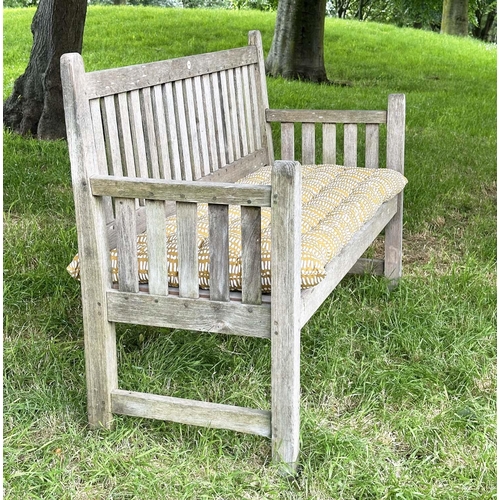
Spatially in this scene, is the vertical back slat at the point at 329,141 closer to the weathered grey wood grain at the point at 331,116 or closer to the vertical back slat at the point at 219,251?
the weathered grey wood grain at the point at 331,116

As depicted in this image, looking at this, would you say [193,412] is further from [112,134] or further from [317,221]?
[112,134]

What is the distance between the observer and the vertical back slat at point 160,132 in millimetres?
3518

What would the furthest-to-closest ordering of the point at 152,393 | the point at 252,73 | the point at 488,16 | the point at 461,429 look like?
the point at 488,16 → the point at 252,73 → the point at 152,393 → the point at 461,429

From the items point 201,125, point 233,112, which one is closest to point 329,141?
point 233,112

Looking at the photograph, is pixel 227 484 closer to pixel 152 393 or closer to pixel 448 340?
pixel 152 393

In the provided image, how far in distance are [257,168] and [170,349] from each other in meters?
1.42

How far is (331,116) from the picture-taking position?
4.61 meters

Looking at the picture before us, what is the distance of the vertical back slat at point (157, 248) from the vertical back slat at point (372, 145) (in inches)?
77.6

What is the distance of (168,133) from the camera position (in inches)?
143

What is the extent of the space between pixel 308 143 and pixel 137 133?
5.32 feet

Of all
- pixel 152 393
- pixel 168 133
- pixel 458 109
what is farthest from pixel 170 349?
pixel 458 109

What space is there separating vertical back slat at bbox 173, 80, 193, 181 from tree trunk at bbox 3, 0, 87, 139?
13.0 feet

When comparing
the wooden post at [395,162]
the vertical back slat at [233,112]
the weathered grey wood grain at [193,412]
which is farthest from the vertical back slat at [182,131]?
the wooden post at [395,162]

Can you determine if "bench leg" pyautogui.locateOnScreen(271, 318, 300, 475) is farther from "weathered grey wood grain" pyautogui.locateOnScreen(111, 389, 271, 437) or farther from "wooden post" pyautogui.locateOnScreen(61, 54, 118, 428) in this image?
"wooden post" pyautogui.locateOnScreen(61, 54, 118, 428)
